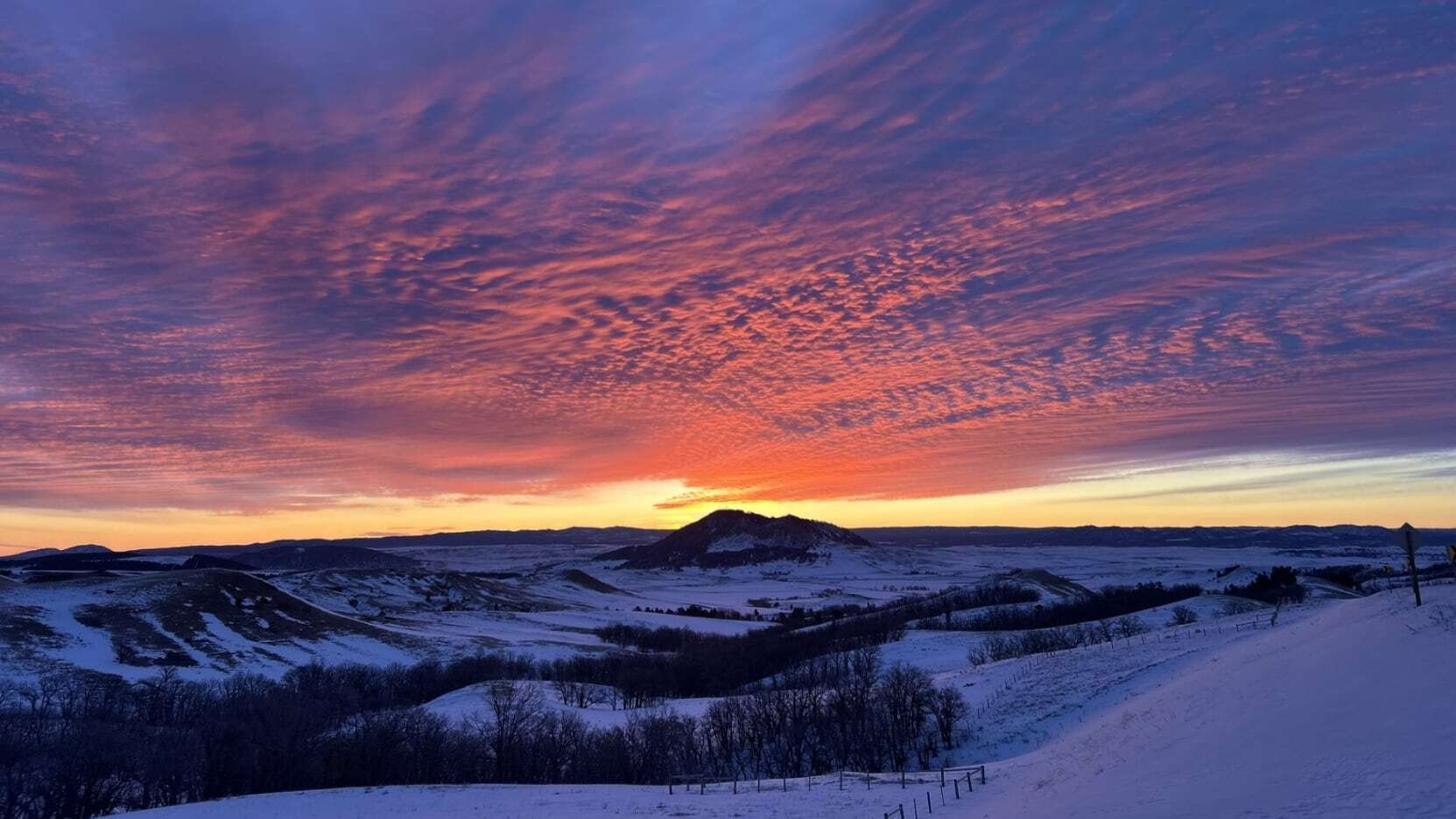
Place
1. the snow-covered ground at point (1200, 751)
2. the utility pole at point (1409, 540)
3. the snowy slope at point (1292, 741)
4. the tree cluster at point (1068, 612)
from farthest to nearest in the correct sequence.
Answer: the tree cluster at point (1068, 612) → the utility pole at point (1409, 540) → the snow-covered ground at point (1200, 751) → the snowy slope at point (1292, 741)

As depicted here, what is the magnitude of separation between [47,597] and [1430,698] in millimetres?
159290

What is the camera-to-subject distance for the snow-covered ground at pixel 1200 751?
19.7 meters

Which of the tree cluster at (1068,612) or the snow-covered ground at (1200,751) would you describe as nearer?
the snow-covered ground at (1200,751)

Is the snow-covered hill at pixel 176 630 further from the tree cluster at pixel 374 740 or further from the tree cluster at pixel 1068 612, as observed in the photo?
the tree cluster at pixel 1068 612

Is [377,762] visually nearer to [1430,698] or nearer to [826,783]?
[826,783]

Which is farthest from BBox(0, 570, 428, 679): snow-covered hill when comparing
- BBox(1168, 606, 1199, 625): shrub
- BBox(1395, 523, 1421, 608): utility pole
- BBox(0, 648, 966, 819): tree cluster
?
BBox(1395, 523, 1421, 608): utility pole

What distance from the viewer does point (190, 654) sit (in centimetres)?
10456

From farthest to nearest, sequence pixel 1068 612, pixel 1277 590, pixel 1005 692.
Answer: pixel 1068 612 → pixel 1277 590 → pixel 1005 692

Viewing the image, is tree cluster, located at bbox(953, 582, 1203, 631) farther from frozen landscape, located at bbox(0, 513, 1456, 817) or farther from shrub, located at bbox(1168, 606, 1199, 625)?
shrub, located at bbox(1168, 606, 1199, 625)

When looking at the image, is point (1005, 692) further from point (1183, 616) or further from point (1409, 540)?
point (1183, 616)

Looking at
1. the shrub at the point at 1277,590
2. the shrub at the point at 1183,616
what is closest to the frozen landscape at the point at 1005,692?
the shrub at the point at 1183,616

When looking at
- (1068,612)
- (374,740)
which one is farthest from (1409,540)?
(1068,612)

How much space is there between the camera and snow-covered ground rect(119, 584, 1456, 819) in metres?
19.7

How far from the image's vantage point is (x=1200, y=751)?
94.1 feet
